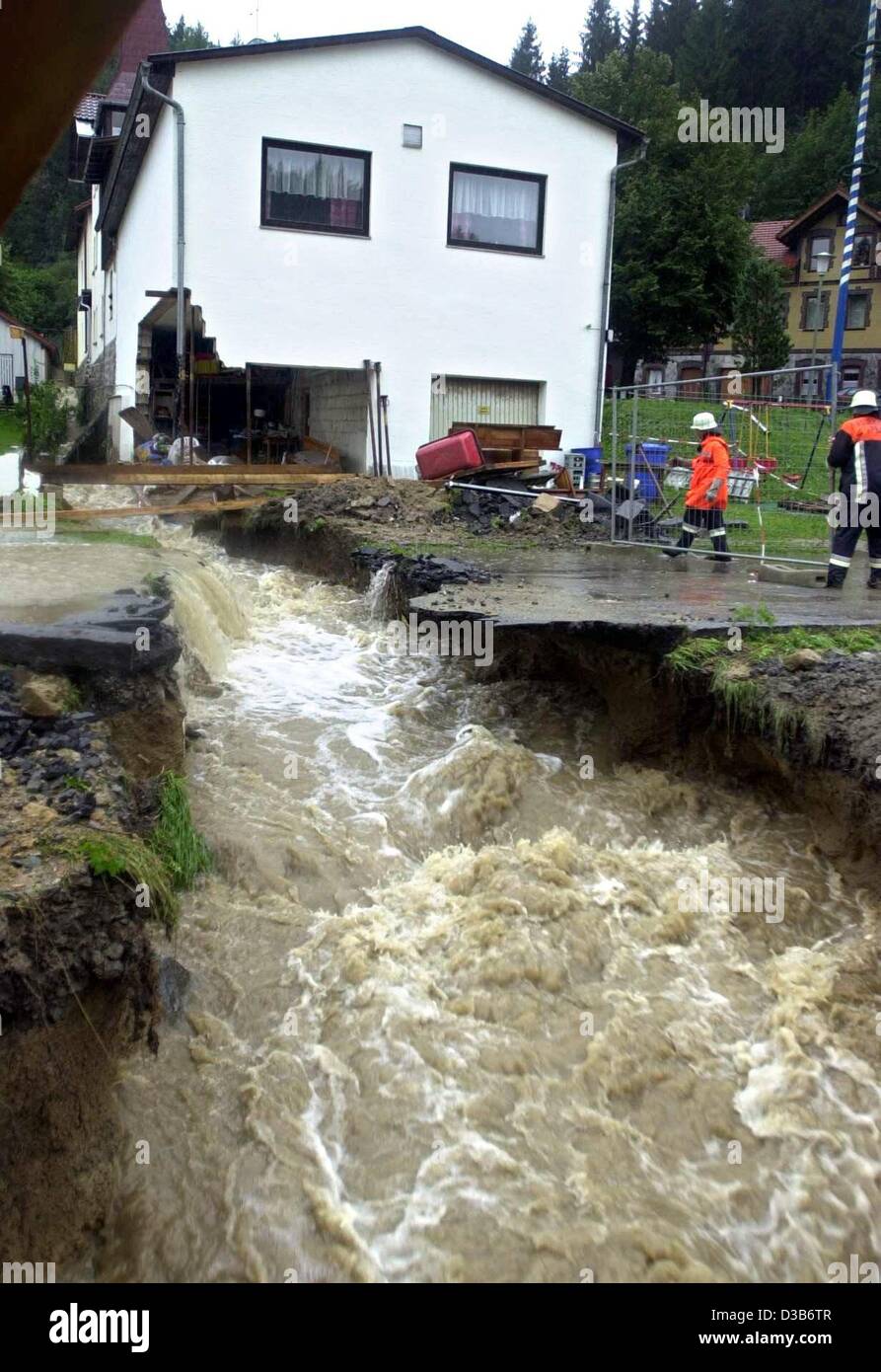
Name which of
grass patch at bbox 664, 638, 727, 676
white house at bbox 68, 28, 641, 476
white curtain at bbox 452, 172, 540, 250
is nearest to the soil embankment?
grass patch at bbox 664, 638, 727, 676

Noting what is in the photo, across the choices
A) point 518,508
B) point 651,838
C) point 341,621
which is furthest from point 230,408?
point 651,838

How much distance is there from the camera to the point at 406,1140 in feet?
14.2

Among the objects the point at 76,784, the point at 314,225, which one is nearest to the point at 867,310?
the point at 314,225

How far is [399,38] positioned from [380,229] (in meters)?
2.97

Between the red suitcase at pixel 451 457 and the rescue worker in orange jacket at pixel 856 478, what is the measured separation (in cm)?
671

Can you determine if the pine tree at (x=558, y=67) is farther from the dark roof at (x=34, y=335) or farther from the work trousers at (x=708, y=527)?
the work trousers at (x=708, y=527)

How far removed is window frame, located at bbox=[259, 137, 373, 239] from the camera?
1689cm

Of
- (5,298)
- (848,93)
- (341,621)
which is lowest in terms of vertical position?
(341,621)

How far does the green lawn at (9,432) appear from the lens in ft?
84.8

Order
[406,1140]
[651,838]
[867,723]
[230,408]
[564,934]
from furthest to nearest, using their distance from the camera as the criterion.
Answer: [230,408] → [651,838] → [867,723] → [564,934] → [406,1140]

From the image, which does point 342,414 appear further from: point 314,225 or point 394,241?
point 314,225

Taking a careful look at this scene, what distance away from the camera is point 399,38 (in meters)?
17.2
